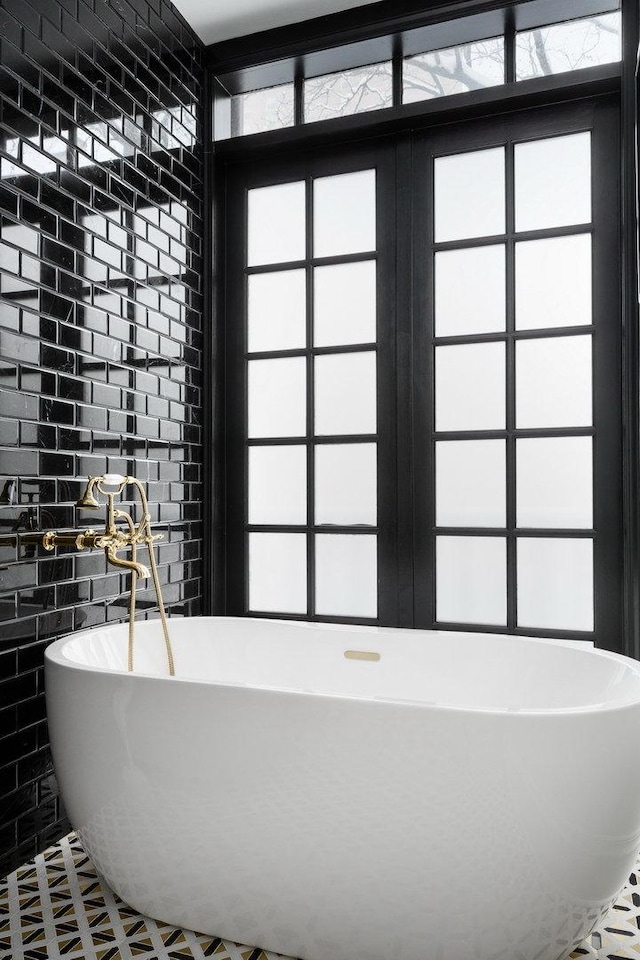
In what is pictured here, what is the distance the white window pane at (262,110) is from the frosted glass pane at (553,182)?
98 cm

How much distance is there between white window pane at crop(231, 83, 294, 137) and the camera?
292 cm

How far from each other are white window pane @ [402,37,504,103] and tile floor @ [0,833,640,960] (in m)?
2.71

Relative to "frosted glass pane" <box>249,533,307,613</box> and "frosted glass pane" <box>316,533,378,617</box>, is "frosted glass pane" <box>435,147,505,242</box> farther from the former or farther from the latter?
"frosted glass pane" <box>249,533,307,613</box>

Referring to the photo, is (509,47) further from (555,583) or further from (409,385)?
(555,583)

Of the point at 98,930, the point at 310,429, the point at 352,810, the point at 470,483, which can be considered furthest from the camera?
the point at 310,429

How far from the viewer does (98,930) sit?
1634mm

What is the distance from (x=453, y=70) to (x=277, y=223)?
891 mm

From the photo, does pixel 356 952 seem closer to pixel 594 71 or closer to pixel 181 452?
pixel 181 452

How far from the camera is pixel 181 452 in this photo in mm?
2742

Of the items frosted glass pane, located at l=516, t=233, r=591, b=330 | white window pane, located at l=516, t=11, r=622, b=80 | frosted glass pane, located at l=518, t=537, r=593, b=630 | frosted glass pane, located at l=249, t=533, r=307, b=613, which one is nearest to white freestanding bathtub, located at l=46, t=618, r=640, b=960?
frosted glass pane, located at l=518, t=537, r=593, b=630

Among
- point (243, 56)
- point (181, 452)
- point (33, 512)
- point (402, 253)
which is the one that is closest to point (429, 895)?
point (33, 512)

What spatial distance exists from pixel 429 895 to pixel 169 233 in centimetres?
233

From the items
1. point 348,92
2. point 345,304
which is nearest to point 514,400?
point 345,304

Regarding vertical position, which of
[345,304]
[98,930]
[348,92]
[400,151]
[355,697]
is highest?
[348,92]
